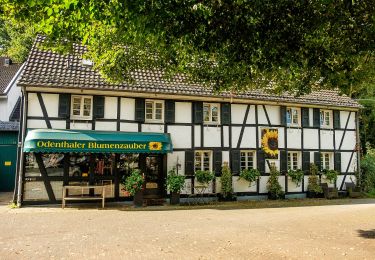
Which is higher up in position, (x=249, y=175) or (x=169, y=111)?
(x=169, y=111)

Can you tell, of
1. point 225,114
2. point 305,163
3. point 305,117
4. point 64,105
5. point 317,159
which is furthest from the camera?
point 317,159

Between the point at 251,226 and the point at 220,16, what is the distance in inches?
260

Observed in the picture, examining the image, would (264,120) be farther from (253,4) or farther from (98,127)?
(253,4)

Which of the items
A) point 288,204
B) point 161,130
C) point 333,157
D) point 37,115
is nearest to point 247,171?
point 288,204

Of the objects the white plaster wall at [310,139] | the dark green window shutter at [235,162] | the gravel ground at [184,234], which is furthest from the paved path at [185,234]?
the white plaster wall at [310,139]

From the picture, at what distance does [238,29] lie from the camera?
23.4ft

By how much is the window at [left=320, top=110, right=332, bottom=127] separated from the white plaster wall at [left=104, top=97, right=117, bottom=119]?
443 inches

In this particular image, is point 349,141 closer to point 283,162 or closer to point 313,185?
point 313,185

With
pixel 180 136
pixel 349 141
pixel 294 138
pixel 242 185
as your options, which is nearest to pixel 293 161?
pixel 294 138

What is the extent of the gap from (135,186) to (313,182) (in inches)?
373

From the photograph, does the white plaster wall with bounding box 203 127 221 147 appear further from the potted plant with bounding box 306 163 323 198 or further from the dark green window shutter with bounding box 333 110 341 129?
the dark green window shutter with bounding box 333 110 341 129

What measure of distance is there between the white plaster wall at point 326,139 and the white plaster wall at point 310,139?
37 cm

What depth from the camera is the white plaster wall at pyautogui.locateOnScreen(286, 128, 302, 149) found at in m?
18.7

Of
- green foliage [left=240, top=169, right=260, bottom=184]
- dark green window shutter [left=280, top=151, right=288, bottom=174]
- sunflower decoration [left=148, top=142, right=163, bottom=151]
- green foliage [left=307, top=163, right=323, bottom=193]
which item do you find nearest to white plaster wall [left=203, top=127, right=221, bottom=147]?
green foliage [left=240, top=169, right=260, bottom=184]
